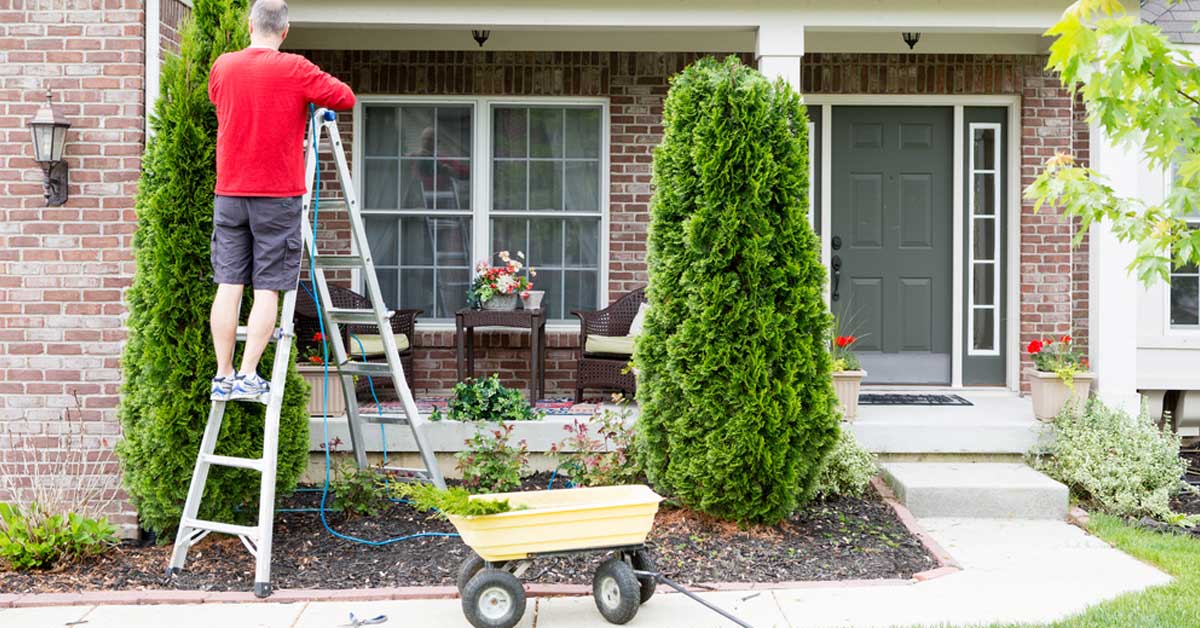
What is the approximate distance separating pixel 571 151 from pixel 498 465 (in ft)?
10.2

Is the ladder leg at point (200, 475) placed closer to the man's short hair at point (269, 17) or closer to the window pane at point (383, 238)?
the man's short hair at point (269, 17)

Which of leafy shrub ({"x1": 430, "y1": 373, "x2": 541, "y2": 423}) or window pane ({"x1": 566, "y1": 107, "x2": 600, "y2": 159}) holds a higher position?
window pane ({"x1": 566, "y1": 107, "x2": 600, "y2": 159})

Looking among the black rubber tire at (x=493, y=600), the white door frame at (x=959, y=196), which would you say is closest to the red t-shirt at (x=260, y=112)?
the black rubber tire at (x=493, y=600)

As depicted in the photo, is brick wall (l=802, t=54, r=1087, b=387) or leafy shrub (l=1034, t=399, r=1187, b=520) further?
brick wall (l=802, t=54, r=1087, b=387)

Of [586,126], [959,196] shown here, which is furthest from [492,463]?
[959,196]

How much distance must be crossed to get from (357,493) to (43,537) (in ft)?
4.91

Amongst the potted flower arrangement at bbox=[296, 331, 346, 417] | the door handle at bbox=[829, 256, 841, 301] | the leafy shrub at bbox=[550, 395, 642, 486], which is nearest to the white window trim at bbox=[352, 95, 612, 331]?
the potted flower arrangement at bbox=[296, 331, 346, 417]

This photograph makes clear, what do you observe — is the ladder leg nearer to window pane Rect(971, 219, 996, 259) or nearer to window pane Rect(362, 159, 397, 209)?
window pane Rect(362, 159, 397, 209)

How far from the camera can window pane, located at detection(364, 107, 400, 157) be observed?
8.49m

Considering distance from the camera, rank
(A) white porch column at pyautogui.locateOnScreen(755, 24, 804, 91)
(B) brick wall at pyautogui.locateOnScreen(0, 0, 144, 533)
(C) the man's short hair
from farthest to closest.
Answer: (A) white porch column at pyautogui.locateOnScreen(755, 24, 804, 91)
(B) brick wall at pyautogui.locateOnScreen(0, 0, 144, 533)
(C) the man's short hair

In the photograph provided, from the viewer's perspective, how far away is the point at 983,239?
8.56 meters

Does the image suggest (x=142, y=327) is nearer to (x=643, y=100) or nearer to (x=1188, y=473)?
(x=643, y=100)

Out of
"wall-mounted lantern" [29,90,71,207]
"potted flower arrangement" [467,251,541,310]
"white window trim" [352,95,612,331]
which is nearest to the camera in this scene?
"wall-mounted lantern" [29,90,71,207]

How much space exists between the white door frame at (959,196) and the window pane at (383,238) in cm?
326
